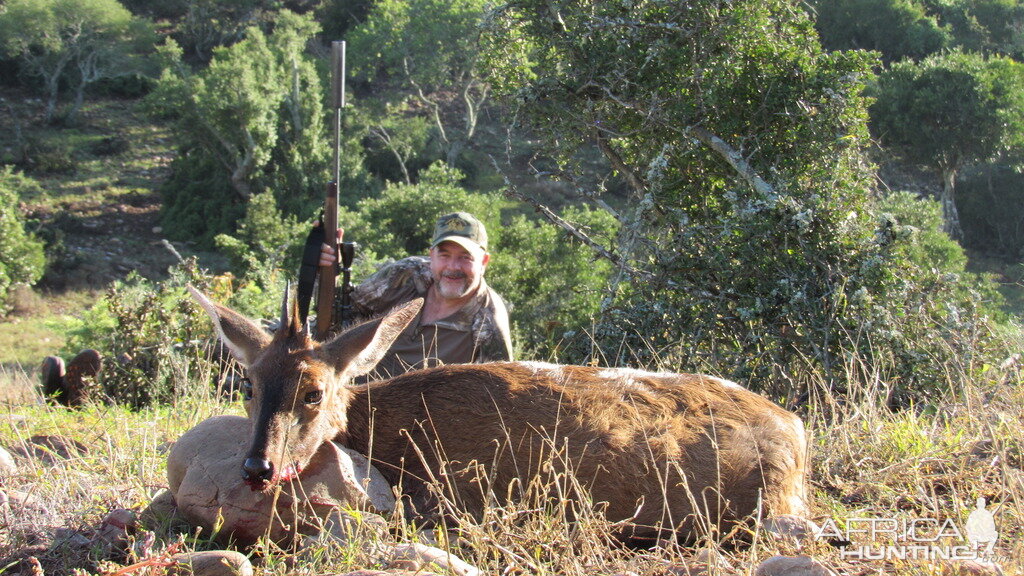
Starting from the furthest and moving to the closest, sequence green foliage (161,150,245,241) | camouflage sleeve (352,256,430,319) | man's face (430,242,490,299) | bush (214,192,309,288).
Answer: green foliage (161,150,245,241), bush (214,192,309,288), camouflage sleeve (352,256,430,319), man's face (430,242,490,299)

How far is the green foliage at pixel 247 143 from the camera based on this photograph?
1195 inches

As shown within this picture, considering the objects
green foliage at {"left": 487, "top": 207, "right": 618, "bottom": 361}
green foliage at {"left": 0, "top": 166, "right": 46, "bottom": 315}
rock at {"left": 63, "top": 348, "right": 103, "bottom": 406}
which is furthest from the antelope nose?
green foliage at {"left": 0, "top": 166, "right": 46, "bottom": 315}

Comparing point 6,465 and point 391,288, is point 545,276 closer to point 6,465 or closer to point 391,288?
point 391,288

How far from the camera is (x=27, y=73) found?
128 ft

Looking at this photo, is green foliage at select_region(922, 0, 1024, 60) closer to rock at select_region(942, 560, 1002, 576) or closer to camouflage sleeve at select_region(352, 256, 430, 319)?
camouflage sleeve at select_region(352, 256, 430, 319)

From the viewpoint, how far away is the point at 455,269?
21.9 ft

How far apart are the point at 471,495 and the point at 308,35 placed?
Result: 3980 centimetres

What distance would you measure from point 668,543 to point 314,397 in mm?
1715

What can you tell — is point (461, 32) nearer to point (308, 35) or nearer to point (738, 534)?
point (308, 35)

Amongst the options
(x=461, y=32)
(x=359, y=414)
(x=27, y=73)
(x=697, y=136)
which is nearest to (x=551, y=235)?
(x=697, y=136)

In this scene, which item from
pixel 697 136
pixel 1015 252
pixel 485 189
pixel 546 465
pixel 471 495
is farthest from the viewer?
pixel 485 189

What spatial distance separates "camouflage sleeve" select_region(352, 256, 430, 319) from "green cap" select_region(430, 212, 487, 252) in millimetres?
408

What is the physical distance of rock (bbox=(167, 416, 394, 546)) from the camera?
3.83 metres

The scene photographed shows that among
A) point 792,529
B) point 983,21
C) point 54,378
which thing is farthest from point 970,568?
point 983,21
